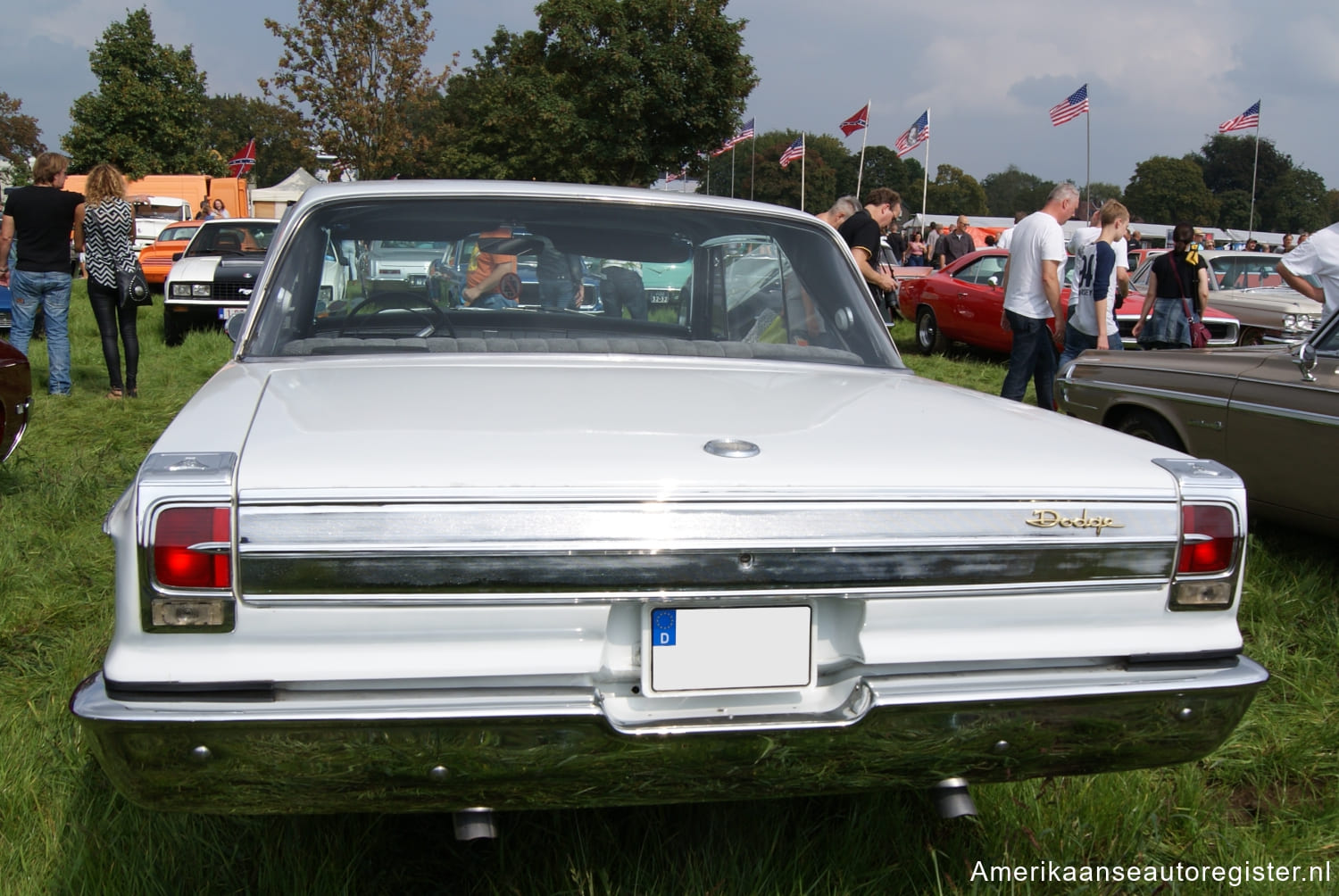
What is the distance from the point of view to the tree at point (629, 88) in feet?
119

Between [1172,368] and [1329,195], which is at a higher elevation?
[1329,195]

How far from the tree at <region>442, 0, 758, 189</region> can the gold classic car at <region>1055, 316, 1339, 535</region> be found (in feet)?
107

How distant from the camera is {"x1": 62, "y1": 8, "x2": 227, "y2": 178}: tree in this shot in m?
38.3

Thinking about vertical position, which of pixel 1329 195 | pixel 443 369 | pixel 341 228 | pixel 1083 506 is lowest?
pixel 1083 506

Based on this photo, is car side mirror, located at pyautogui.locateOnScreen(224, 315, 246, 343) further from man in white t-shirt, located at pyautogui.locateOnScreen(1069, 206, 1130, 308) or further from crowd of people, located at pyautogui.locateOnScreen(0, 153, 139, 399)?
man in white t-shirt, located at pyautogui.locateOnScreen(1069, 206, 1130, 308)

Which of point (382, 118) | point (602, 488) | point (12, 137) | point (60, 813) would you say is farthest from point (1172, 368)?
point (12, 137)

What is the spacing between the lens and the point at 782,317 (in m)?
3.20

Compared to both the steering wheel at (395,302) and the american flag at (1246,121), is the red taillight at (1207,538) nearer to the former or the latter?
the steering wheel at (395,302)

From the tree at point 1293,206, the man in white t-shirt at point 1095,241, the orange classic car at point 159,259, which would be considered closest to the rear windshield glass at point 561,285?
the man in white t-shirt at point 1095,241

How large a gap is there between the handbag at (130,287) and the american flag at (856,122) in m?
23.6

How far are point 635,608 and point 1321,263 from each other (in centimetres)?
549

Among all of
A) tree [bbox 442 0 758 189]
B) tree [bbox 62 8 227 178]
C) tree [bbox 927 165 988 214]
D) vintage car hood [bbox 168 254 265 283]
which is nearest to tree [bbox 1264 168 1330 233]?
tree [bbox 927 165 988 214]

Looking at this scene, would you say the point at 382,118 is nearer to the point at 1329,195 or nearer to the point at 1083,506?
the point at 1083,506

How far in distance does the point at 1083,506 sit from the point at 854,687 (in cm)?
51
